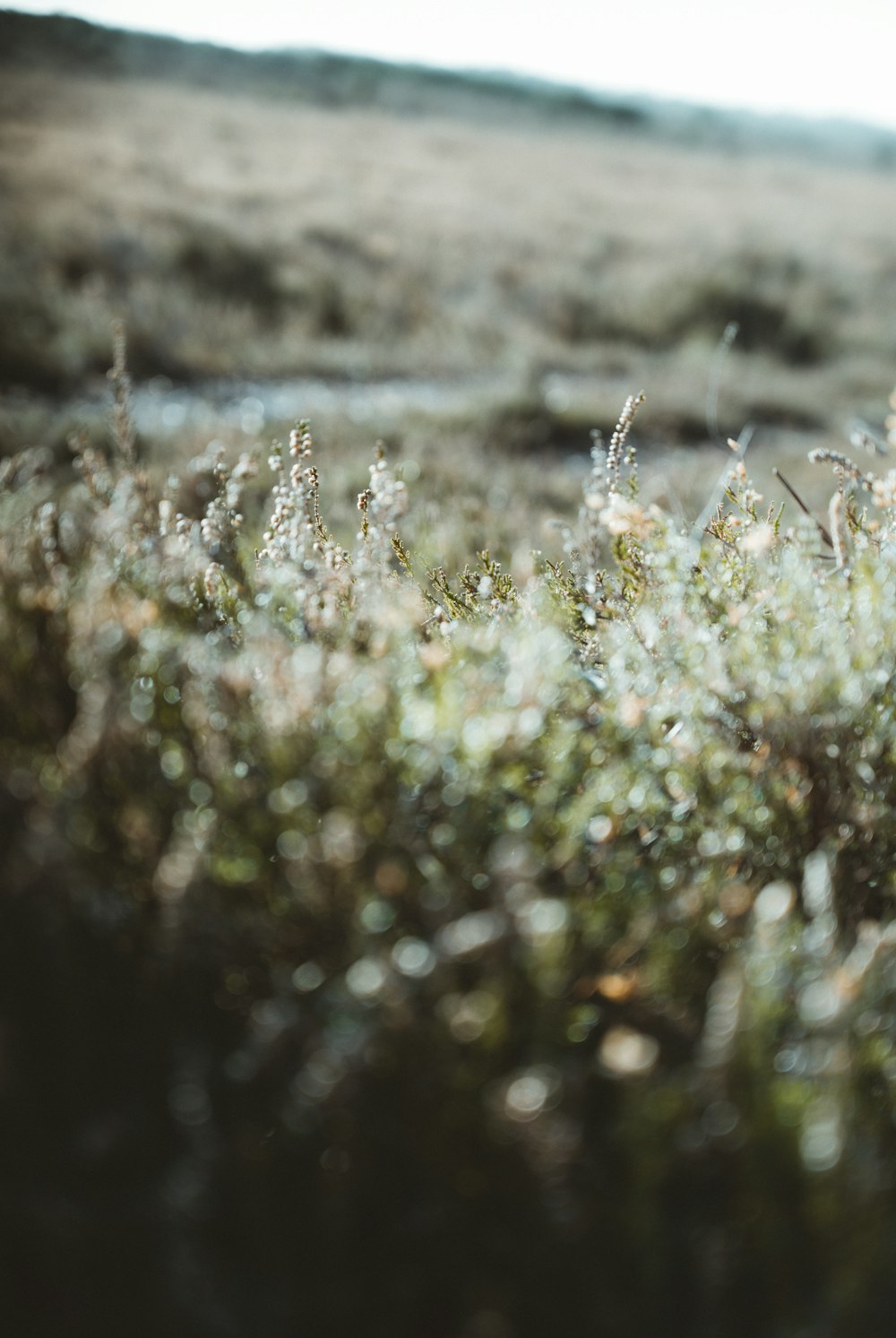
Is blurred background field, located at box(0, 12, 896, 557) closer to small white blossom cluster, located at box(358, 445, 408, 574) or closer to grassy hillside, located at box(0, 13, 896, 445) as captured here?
grassy hillside, located at box(0, 13, 896, 445)

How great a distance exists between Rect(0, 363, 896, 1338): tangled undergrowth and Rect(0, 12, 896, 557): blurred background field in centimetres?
109

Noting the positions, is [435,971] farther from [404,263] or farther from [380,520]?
[404,263]

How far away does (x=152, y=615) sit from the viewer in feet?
5.41

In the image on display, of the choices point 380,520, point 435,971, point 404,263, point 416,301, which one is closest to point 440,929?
point 435,971

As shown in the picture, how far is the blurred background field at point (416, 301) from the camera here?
8164 mm

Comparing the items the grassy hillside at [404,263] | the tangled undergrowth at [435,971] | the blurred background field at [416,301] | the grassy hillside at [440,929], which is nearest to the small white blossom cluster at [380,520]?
the grassy hillside at [440,929]

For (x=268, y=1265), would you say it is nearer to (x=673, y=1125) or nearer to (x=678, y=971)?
(x=673, y=1125)

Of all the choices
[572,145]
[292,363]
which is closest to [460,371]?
[292,363]

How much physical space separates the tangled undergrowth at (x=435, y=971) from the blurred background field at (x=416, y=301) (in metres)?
1.09

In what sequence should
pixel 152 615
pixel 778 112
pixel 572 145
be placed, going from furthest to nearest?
pixel 778 112
pixel 572 145
pixel 152 615

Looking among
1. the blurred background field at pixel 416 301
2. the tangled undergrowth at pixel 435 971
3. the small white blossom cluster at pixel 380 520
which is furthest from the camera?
the blurred background field at pixel 416 301

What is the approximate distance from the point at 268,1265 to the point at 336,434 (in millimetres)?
7386

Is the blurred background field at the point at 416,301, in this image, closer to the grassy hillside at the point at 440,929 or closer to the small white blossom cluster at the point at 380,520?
the small white blossom cluster at the point at 380,520

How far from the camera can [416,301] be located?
521 inches
